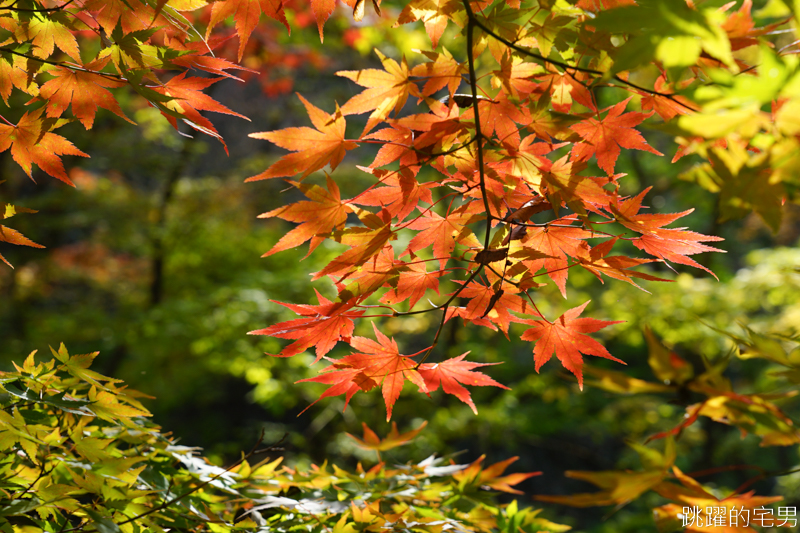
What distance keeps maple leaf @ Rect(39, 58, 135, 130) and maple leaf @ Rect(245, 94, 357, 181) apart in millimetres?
401

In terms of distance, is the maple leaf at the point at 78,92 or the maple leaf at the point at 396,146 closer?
the maple leaf at the point at 396,146

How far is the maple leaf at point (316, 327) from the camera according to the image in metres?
0.81

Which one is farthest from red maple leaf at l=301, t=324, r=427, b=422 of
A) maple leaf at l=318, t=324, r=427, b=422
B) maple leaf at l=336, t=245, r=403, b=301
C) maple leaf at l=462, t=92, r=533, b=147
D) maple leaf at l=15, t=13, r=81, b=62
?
maple leaf at l=15, t=13, r=81, b=62

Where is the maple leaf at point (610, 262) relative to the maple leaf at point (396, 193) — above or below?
below

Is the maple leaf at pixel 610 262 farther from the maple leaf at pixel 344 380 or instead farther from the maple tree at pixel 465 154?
the maple leaf at pixel 344 380

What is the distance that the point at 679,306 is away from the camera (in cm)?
368

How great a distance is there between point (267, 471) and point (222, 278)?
161 inches

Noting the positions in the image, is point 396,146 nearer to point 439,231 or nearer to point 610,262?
point 439,231

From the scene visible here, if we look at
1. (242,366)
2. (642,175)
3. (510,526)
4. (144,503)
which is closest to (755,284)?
(642,175)

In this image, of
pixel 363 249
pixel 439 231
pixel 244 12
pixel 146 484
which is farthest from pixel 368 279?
pixel 146 484

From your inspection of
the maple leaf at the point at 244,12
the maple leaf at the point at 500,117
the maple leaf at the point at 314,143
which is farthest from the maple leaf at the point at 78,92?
the maple leaf at the point at 500,117

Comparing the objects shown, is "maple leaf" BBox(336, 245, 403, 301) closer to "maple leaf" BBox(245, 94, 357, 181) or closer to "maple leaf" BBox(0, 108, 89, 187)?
"maple leaf" BBox(245, 94, 357, 181)

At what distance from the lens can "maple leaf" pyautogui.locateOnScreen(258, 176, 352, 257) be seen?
0.76 m

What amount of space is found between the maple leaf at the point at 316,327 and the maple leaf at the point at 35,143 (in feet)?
1.57
